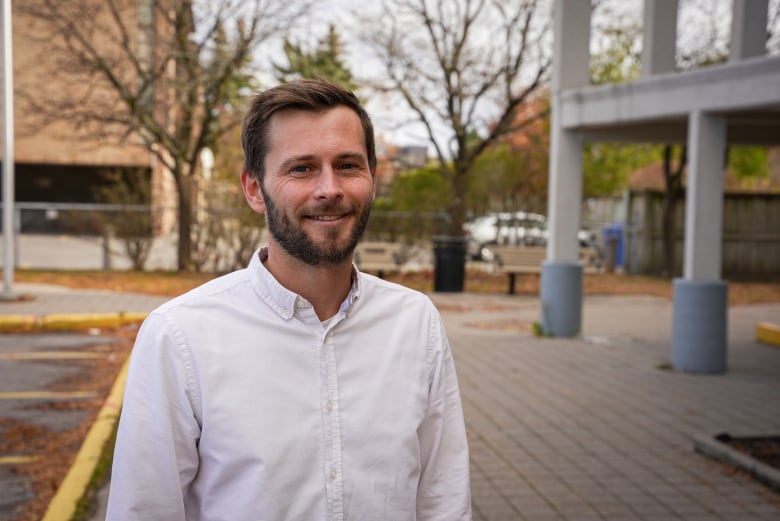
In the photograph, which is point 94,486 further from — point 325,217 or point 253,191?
point 325,217

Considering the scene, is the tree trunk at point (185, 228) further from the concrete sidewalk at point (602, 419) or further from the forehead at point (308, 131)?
the forehead at point (308, 131)

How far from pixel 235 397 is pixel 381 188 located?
2229 centimetres

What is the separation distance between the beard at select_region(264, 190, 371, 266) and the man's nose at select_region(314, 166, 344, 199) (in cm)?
3

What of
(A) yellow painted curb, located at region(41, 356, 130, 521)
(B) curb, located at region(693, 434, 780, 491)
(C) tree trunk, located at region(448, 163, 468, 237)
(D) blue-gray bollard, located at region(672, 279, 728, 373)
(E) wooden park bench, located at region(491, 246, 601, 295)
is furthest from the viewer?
(C) tree trunk, located at region(448, 163, 468, 237)

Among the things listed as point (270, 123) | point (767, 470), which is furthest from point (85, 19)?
point (270, 123)

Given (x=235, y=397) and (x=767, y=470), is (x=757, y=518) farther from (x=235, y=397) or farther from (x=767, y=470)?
(x=235, y=397)

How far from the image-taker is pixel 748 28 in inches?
380

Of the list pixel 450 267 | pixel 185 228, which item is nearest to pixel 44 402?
pixel 450 267

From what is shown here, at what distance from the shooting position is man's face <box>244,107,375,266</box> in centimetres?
237

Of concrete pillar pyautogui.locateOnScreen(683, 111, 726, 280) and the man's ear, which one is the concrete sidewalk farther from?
the man's ear

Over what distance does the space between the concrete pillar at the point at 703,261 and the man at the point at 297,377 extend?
7729 millimetres

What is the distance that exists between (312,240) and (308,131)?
0.27 m

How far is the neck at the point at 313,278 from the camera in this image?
8.00ft

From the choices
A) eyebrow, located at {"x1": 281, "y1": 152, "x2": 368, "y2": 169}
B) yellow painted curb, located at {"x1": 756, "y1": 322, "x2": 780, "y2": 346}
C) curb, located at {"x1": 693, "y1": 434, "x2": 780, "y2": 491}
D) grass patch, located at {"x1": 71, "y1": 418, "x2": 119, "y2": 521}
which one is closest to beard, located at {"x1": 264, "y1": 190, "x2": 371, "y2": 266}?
eyebrow, located at {"x1": 281, "y1": 152, "x2": 368, "y2": 169}
